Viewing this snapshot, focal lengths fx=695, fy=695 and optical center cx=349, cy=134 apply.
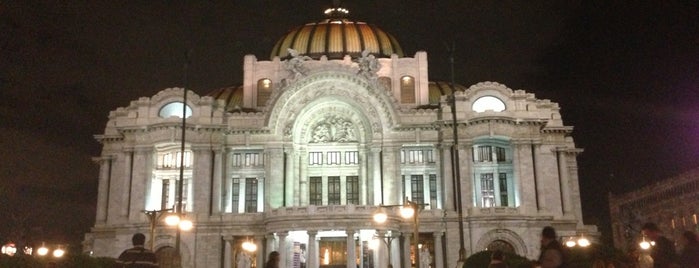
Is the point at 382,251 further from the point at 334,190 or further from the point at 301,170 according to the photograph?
the point at 301,170

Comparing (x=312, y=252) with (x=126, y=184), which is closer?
(x=312, y=252)

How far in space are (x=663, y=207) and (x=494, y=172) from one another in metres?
39.9

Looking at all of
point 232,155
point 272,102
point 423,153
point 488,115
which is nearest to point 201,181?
point 232,155

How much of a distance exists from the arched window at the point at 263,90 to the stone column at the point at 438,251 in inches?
874

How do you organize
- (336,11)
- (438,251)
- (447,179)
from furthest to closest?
1. (336,11)
2. (447,179)
3. (438,251)

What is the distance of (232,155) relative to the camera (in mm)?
59281

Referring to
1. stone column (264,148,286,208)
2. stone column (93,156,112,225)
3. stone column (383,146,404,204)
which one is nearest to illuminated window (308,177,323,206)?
stone column (264,148,286,208)

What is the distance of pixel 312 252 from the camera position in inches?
1996

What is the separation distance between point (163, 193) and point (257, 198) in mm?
8107

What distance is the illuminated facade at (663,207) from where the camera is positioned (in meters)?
76.9

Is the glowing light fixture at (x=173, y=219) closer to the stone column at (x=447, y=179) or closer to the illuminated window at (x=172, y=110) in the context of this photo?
the illuminated window at (x=172, y=110)

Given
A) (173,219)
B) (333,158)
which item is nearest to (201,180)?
(333,158)

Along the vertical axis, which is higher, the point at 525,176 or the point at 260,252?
the point at 525,176

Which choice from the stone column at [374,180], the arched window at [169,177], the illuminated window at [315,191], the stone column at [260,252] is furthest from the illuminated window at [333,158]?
the arched window at [169,177]
